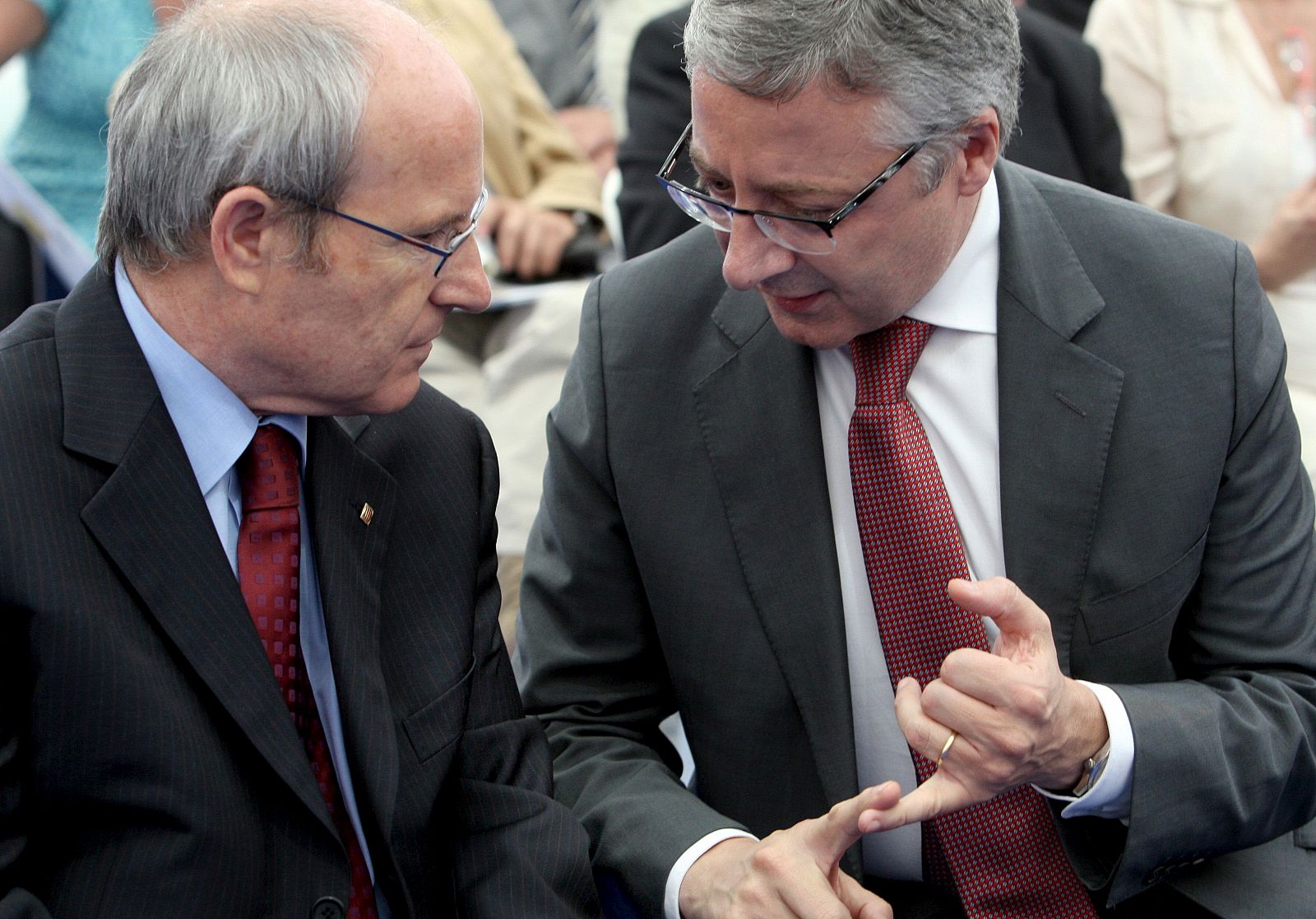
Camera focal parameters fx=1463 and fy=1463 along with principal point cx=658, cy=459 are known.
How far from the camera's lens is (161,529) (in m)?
1.49

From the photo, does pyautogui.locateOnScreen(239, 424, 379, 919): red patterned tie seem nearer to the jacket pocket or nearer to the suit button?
the suit button

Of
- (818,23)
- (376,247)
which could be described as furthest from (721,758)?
(818,23)

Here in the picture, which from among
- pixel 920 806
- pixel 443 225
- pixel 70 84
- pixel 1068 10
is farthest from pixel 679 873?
pixel 1068 10

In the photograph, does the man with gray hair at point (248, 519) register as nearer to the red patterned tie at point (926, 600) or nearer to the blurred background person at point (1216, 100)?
the red patterned tie at point (926, 600)

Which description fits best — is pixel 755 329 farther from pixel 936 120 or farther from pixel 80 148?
pixel 80 148

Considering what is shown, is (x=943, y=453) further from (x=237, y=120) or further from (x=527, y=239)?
(x=527, y=239)

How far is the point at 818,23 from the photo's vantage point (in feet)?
5.10

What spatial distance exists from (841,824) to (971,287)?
2.27ft

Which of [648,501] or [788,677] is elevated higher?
[648,501]

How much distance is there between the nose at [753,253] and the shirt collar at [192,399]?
1.91 ft

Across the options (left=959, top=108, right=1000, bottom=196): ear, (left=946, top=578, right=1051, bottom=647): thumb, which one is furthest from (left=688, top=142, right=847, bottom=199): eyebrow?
(left=946, top=578, right=1051, bottom=647): thumb

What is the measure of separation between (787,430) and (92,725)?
0.88 m

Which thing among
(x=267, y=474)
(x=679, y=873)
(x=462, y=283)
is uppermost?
(x=462, y=283)

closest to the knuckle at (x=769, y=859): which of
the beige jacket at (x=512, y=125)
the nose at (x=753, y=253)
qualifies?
the nose at (x=753, y=253)
